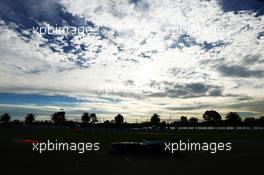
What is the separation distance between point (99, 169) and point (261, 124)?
143m

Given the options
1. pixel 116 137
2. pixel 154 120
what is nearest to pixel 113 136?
pixel 116 137

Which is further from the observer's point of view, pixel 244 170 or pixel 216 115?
pixel 216 115

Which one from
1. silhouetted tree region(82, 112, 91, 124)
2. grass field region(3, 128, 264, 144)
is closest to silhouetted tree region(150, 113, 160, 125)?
silhouetted tree region(82, 112, 91, 124)

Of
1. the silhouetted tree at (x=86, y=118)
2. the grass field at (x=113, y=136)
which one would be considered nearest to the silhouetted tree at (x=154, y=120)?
the silhouetted tree at (x=86, y=118)

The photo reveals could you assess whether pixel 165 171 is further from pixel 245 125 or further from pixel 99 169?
pixel 245 125

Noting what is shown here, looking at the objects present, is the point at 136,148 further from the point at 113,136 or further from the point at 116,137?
the point at 113,136

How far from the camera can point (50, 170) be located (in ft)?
44.8

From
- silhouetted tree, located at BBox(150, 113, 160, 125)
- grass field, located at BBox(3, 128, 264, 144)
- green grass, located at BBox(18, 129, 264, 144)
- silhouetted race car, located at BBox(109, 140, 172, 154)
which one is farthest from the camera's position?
silhouetted tree, located at BBox(150, 113, 160, 125)

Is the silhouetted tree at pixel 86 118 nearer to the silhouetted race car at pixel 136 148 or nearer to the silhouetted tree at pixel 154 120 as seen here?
the silhouetted tree at pixel 154 120

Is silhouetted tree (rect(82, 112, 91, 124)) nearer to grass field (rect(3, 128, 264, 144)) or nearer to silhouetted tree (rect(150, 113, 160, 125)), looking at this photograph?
silhouetted tree (rect(150, 113, 160, 125))

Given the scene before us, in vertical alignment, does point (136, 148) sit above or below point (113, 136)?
above

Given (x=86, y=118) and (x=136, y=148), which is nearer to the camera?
(x=136, y=148)

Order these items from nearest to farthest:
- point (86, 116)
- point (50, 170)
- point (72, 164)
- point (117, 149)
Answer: point (50, 170), point (72, 164), point (117, 149), point (86, 116)

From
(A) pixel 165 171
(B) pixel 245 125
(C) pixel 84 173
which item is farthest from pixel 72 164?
(B) pixel 245 125
